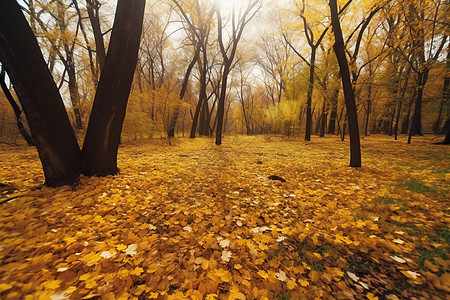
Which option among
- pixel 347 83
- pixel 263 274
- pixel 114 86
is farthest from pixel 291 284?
pixel 347 83

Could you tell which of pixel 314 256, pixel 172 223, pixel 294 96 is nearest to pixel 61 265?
pixel 172 223

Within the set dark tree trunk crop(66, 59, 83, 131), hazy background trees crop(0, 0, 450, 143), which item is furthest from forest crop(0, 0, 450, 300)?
dark tree trunk crop(66, 59, 83, 131)

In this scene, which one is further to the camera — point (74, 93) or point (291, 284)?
point (74, 93)

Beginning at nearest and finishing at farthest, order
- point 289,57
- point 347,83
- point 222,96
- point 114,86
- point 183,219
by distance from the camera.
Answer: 1. point 183,219
2. point 114,86
3. point 347,83
4. point 222,96
5. point 289,57

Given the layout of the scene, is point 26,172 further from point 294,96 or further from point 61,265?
point 294,96

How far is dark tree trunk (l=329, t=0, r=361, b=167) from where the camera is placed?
423 centimetres

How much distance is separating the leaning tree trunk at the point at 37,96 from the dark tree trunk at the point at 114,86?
11.4 inches

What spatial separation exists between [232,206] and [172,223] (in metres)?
0.98

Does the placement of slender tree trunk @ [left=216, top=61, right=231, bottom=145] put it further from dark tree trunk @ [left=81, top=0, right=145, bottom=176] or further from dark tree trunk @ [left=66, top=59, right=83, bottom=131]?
dark tree trunk @ [left=66, top=59, right=83, bottom=131]

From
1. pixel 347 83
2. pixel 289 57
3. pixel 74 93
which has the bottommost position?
pixel 347 83

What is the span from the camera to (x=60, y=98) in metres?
2.73

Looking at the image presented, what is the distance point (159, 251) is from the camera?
5.43ft

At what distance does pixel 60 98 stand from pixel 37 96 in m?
0.34

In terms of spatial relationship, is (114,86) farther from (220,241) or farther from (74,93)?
(74,93)
